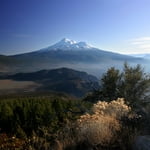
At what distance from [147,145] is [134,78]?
80.9 feet

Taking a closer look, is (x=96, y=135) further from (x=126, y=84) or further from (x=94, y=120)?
(x=126, y=84)

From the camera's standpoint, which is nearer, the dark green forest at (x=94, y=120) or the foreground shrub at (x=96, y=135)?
the foreground shrub at (x=96, y=135)

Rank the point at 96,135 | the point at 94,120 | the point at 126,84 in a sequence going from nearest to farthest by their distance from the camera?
the point at 96,135, the point at 94,120, the point at 126,84

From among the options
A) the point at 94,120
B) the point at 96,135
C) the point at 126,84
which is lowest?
the point at 126,84

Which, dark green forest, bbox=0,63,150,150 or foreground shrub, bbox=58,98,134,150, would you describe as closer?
foreground shrub, bbox=58,98,134,150

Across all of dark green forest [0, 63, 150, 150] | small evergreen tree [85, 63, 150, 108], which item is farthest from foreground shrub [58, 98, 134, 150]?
small evergreen tree [85, 63, 150, 108]

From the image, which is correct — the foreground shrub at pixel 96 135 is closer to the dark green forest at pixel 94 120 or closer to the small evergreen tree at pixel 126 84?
the dark green forest at pixel 94 120

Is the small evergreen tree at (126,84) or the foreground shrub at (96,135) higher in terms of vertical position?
the foreground shrub at (96,135)

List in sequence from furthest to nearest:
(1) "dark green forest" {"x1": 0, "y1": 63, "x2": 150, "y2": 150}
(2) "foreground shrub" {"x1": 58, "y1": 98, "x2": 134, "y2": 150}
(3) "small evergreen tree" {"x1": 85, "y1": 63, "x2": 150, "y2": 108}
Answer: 1. (3) "small evergreen tree" {"x1": 85, "y1": 63, "x2": 150, "y2": 108}
2. (1) "dark green forest" {"x1": 0, "y1": 63, "x2": 150, "y2": 150}
3. (2) "foreground shrub" {"x1": 58, "y1": 98, "x2": 134, "y2": 150}

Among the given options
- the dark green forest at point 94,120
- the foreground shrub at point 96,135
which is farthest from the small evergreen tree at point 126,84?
the foreground shrub at point 96,135

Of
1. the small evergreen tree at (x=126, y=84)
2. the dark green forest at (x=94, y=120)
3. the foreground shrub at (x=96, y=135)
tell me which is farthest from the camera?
the small evergreen tree at (x=126, y=84)

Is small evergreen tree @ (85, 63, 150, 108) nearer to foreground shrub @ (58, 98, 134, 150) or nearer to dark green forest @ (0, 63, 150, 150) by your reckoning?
dark green forest @ (0, 63, 150, 150)

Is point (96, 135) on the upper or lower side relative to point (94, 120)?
lower

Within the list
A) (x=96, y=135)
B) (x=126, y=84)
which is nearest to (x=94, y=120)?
(x=96, y=135)
